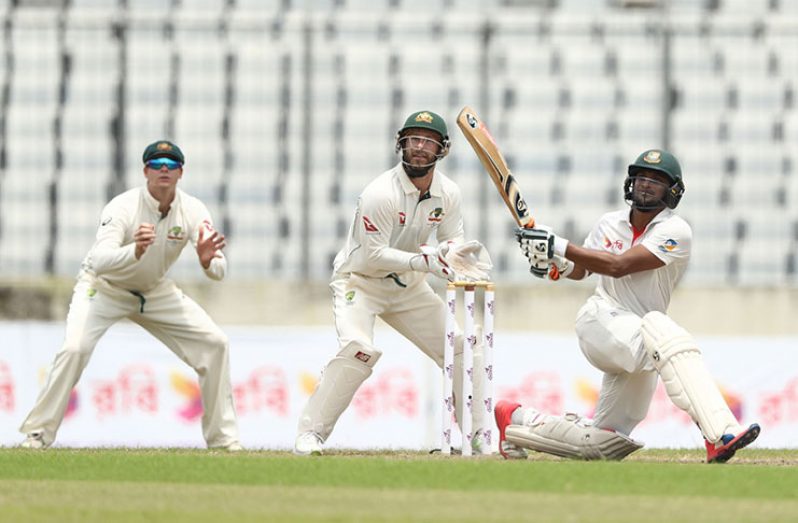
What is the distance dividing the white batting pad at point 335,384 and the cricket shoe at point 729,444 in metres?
1.71

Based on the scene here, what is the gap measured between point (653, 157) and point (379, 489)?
2276mm

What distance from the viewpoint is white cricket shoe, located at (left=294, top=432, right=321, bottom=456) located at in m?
7.94

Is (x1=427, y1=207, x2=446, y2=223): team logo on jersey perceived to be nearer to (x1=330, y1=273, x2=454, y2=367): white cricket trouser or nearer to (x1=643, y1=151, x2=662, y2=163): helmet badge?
(x1=330, y1=273, x2=454, y2=367): white cricket trouser

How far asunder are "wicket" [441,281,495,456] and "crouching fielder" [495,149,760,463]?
7.0 inches

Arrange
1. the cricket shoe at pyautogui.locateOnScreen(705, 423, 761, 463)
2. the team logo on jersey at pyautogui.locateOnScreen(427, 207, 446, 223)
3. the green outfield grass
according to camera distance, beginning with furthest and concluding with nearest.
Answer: the team logo on jersey at pyautogui.locateOnScreen(427, 207, 446, 223) → the cricket shoe at pyautogui.locateOnScreen(705, 423, 761, 463) → the green outfield grass

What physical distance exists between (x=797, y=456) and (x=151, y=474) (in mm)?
3481

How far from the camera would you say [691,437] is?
11633 millimetres

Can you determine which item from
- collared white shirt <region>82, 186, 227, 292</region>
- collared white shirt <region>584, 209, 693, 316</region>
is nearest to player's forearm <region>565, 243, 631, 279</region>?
collared white shirt <region>584, 209, 693, 316</region>

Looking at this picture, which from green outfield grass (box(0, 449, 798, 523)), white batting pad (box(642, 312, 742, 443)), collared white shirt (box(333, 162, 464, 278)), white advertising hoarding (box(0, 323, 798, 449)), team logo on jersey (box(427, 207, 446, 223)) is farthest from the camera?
white advertising hoarding (box(0, 323, 798, 449))

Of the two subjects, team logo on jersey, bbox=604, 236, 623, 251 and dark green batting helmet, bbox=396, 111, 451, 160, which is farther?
dark green batting helmet, bbox=396, 111, 451, 160

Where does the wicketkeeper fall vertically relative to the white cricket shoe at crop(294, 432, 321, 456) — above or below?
above

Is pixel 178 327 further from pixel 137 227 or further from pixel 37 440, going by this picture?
pixel 37 440

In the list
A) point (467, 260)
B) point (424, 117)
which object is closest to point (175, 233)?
point (424, 117)

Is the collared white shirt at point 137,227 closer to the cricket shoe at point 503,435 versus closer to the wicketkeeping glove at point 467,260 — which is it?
the wicketkeeping glove at point 467,260
